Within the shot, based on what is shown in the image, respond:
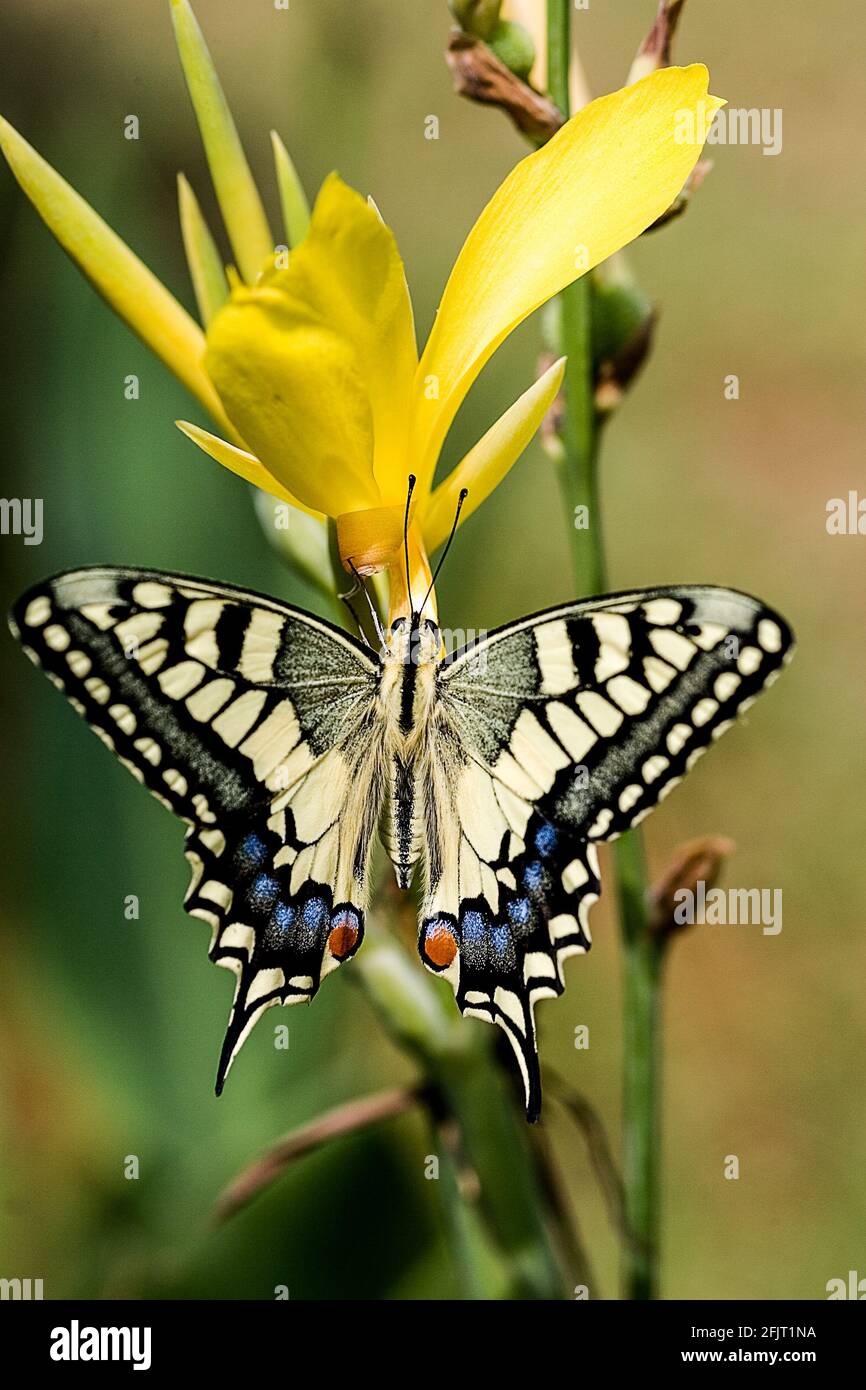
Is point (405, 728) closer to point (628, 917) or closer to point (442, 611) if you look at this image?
point (628, 917)

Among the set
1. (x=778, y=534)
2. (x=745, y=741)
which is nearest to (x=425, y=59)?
(x=778, y=534)

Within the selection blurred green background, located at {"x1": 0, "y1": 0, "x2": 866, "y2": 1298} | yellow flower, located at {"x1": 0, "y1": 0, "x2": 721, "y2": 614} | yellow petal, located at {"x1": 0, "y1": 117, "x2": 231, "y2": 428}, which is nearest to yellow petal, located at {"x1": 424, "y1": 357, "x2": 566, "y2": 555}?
yellow flower, located at {"x1": 0, "y1": 0, "x2": 721, "y2": 614}

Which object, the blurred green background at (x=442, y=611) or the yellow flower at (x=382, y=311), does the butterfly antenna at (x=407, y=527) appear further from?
the blurred green background at (x=442, y=611)

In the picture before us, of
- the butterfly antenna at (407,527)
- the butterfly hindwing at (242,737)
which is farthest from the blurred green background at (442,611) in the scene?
the butterfly antenna at (407,527)

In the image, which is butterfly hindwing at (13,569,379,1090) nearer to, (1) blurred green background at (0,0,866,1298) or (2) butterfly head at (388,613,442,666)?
(2) butterfly head at (388,613,442,666)

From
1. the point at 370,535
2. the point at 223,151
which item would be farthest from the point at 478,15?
the point at 370,535

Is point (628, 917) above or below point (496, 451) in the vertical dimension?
below
